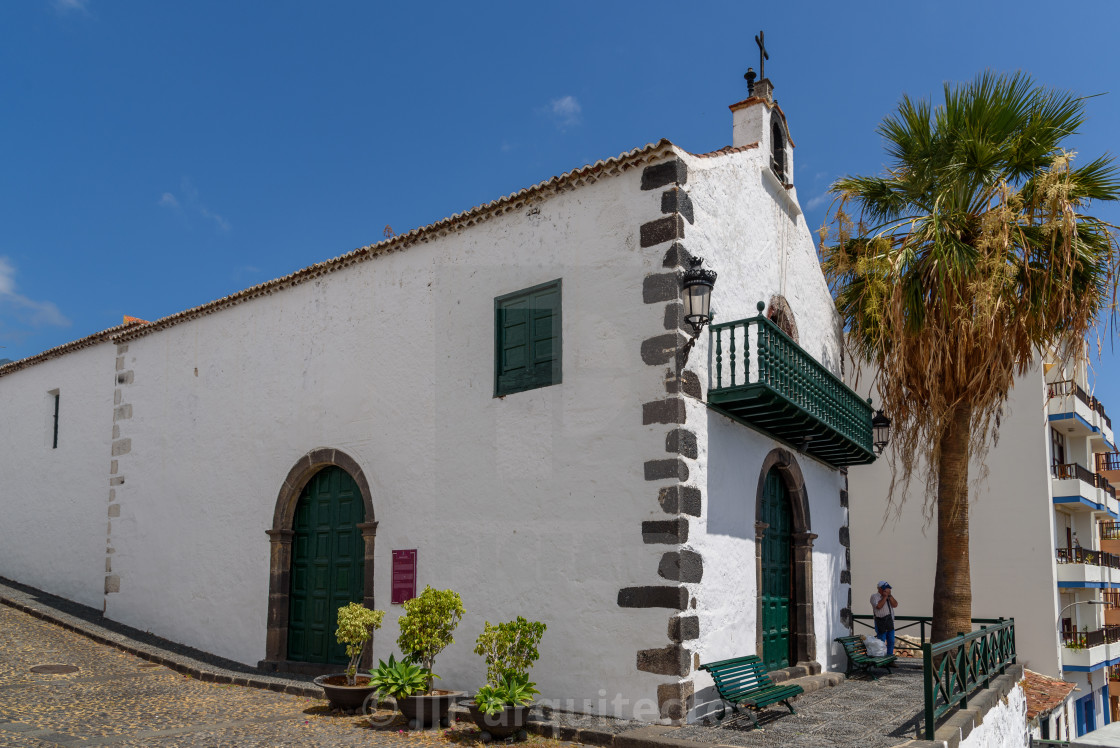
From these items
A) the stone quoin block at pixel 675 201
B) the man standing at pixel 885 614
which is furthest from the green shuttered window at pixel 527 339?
the man standing at pixel 885 614

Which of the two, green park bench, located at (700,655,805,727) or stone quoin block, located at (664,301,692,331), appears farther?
stone quoin block, located at (664,301,692,331)

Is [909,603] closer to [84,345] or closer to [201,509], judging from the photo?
[201,509]

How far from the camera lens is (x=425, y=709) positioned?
8.12 m

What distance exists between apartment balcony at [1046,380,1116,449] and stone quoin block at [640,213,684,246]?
15071mm

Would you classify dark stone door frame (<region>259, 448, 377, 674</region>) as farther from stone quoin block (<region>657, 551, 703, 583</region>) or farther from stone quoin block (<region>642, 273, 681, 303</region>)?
stone quoin block (<region>642, 273, 681, 303</region>)

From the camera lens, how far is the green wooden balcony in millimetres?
8844

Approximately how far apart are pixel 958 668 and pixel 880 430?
504 centimetres

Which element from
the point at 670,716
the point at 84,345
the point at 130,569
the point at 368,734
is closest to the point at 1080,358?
the point at 670,716

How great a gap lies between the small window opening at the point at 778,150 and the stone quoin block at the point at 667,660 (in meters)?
6.88

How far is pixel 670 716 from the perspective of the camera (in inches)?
309

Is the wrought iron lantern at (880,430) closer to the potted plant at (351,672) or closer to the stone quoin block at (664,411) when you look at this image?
the stone quoin block at (664,411)

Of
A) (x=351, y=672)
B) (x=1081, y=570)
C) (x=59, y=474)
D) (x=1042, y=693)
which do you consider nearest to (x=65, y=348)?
(x=59, y=474)

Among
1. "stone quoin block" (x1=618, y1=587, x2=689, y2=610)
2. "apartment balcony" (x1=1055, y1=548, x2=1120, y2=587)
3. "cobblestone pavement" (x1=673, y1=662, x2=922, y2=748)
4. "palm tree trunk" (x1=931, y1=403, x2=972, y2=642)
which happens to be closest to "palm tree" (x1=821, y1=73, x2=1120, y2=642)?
"palm tree trunk" (x1=931, y1=403, x2=972, y2=642)

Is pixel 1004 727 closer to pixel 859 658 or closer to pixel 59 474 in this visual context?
pixel 859 658
